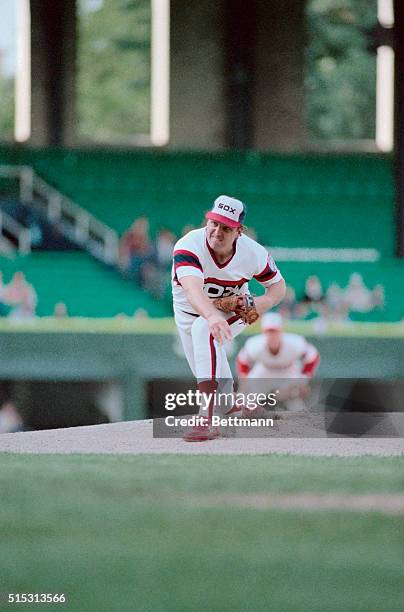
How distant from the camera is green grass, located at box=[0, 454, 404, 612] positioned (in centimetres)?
284

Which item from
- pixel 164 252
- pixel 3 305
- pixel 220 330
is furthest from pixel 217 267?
pixel 164 252

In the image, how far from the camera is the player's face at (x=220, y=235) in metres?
4.29

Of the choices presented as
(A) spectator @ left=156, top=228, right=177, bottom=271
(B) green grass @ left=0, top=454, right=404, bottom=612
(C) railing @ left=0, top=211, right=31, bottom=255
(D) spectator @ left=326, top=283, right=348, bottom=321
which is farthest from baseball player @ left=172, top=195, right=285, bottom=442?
(C) railing @ left=0, top=211, right=31, bottom=255

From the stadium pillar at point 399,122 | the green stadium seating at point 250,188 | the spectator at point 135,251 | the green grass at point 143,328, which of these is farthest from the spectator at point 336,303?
the green stadium seating at point 250,188

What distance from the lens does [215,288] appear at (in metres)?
4.55

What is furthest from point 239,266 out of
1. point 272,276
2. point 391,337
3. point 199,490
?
point 391,337

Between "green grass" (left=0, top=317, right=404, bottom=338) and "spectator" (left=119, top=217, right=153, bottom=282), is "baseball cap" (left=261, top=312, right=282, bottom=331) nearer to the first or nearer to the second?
"green grass" (left=0, top=317, right=404, bottom=338)

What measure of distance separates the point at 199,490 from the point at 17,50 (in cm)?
1018

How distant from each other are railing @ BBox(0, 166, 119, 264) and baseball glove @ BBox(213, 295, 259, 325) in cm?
702

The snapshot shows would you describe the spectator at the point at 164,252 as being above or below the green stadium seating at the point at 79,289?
above

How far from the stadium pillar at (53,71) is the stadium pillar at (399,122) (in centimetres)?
361

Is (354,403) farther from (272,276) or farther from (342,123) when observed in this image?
(342,123)

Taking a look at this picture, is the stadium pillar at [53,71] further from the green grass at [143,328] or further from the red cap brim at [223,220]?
the red cap brim at [223,220]

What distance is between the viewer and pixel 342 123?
13.1m
